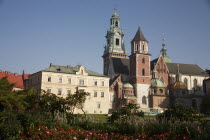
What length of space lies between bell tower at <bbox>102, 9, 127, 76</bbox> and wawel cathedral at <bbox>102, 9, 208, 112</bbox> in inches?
439

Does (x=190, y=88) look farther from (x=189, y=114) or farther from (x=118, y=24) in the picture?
(x=189, y=114)

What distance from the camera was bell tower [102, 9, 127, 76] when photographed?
89.0m

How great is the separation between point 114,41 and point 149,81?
1117 inches

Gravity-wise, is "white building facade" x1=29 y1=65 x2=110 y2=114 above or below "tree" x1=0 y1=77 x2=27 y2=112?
above

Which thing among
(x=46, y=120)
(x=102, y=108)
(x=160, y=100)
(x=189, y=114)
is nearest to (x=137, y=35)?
(x=160, y=100)

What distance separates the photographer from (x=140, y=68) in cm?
6650

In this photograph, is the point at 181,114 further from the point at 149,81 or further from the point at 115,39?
the point at 115,39

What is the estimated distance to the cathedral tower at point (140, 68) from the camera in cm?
6500

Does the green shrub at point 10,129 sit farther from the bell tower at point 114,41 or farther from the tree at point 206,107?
the bell tower at point 114,41

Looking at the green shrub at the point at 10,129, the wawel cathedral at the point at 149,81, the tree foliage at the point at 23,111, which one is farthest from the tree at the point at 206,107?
the green shrub at the point at 10,129

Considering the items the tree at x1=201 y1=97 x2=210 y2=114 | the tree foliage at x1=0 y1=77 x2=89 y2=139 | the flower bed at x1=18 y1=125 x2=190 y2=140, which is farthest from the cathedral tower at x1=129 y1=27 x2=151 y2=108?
the flower bed at x1=18 y1=125 x2=190 y2=140

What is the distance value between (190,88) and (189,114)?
5632 cm

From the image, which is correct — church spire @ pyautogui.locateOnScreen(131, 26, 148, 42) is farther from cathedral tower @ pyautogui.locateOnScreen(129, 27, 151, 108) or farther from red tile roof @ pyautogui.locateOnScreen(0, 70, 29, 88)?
red tile roof @ pyautogui.locateOnScreen(0, 70, 29, 88)

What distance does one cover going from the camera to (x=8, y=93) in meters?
22.6
